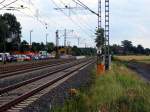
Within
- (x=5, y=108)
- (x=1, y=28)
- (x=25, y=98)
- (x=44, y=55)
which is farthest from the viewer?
(x=44, y=55)

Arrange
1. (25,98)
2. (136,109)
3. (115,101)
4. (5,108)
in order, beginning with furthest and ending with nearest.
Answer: (25,98) → (5,108) → (115,101) → (136,109)

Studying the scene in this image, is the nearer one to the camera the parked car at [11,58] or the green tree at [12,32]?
the parked car at [11,58]

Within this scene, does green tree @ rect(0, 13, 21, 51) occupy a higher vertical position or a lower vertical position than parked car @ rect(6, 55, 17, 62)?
higher

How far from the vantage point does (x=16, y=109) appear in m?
18.9

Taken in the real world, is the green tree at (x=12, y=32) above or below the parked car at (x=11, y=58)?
above

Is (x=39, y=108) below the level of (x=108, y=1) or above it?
below

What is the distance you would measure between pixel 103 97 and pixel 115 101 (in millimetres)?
2776

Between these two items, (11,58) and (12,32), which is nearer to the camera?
(11,58)

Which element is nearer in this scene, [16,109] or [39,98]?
[16,109]

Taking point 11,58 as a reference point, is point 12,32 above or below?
above

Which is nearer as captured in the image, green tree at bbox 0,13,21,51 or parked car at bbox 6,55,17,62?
parked car at bbox 6,55,17,62

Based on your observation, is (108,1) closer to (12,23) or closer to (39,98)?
(39,98)

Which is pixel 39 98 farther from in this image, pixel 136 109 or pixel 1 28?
pixel 1 28

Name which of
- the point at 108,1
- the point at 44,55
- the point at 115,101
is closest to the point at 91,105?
the point at 115,101
